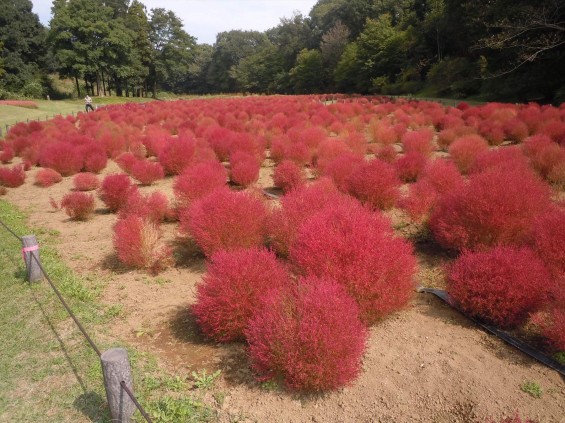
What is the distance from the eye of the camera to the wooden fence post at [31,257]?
524cm

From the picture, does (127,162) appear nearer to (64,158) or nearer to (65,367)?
(64,158)

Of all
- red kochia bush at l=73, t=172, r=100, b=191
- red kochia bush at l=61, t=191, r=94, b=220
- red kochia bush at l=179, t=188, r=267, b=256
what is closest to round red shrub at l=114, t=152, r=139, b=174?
red kochia bush at l=73, t=172, r=100, b=191

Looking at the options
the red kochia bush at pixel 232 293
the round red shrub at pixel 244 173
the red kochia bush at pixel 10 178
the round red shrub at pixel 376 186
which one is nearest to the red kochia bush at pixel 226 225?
the red kochia bush at pixel 232 293

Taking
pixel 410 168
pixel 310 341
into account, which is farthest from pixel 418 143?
pixel 310 341

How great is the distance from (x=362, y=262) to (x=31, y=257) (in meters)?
4.30

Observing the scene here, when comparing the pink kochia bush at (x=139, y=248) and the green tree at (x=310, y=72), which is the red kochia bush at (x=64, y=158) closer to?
the pink kochia bush at (x=139, y=248)

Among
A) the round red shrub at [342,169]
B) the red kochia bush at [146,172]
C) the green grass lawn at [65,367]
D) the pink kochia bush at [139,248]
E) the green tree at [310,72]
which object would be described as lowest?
the green grass lawn at [65,367]

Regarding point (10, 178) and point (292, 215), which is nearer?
point (292, 215)

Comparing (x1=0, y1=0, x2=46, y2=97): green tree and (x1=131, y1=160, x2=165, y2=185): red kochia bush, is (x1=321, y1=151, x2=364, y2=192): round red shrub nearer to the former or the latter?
(x1=131, y1=160, x2=165, y2=185): red kochia bush

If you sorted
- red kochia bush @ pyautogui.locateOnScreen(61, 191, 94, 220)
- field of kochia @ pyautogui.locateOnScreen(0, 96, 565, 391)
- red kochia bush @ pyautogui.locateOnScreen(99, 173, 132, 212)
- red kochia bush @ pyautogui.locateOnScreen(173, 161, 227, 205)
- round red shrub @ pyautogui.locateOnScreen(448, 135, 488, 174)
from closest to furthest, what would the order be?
1. field of kochia @ pyautogui.locateOnScreen(0, 96, 565, 391)
2. red kochia bush @ pyautogui.locateOnScreen(173, 161, 227, 205)
3. red kochia bush @ pyautogui.locateOnScreen(61, 191, 94, 220)
4. red kochia bush @ pyautogui.locateOnScreen(99, 173, 132, 212)
5. round red shrub @ pyautogui.locateOnScreen(448, 135, 488, 174)

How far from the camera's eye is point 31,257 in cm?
535

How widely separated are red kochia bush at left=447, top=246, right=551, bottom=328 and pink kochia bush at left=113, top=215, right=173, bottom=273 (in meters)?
3.98

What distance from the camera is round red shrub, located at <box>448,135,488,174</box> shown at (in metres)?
9.23

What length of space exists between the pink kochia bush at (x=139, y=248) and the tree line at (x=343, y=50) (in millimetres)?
16609
